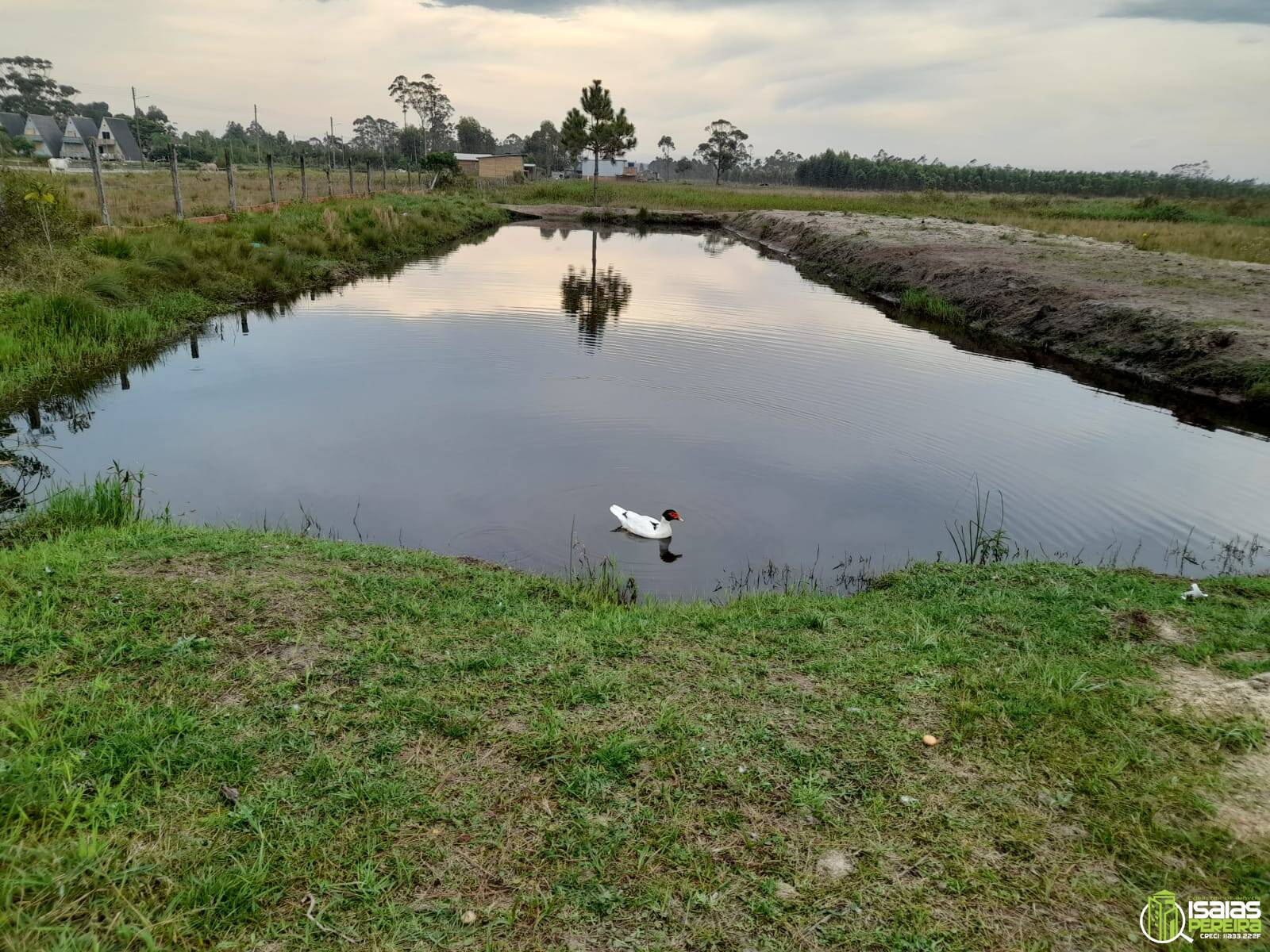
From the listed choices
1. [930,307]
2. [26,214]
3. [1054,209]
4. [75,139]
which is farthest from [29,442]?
[75,139]

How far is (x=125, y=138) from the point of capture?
237 ft

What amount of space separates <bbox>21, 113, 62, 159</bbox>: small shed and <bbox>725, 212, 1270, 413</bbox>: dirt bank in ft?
249

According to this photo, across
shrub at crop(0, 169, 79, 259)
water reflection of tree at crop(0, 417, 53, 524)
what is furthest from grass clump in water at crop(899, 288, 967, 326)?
shrub at crop(0, 169, 79, 259)

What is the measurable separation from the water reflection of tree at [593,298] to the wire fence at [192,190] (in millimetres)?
10325

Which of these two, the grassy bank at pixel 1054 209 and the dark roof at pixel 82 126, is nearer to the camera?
the grassy bank at pixel 1054 209

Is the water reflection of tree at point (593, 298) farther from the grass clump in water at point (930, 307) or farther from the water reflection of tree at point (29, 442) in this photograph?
the water reflection of tree at point (29, 442)

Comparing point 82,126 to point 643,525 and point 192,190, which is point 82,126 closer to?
point 192,190

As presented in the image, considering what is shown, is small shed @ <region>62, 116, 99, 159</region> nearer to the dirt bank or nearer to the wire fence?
the wire fence

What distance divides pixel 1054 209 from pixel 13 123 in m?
89.9

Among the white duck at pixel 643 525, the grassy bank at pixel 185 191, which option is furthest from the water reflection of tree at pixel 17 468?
the grassy bank at pixel 185 191

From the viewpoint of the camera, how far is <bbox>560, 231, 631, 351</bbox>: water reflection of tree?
15.1 metres

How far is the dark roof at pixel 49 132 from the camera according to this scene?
218 feet

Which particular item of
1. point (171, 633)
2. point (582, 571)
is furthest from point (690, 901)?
point (582, 571)

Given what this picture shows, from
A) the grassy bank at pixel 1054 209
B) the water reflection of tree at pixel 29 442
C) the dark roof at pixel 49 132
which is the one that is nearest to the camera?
the water reflection of tree at pixel 29 442
